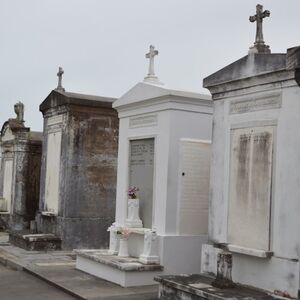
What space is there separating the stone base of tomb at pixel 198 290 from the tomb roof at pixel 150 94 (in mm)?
2771

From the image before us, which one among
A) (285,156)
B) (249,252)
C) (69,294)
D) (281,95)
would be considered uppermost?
(281,95)

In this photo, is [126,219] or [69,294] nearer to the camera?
[69,294]

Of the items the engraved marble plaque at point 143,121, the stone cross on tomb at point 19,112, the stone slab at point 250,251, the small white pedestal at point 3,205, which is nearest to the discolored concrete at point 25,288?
the stone slab at point 250,251

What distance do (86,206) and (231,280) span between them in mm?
5981

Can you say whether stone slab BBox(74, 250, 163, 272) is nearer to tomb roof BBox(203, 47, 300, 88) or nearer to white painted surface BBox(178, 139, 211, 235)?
white painted surface BBox(178, 139, 211, 235)

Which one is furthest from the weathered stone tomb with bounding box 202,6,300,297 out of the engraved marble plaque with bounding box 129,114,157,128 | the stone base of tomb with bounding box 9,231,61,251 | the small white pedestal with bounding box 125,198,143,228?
the stone base of tomb with bounding box 9,231,61,251

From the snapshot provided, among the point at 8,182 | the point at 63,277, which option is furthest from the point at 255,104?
the point at 8,182

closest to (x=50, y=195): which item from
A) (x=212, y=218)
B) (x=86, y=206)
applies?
(x=86, y=206)

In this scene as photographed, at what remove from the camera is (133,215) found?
8.53 metres

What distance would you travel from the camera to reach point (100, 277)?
27.6 ft

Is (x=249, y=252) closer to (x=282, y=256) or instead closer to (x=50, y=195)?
(x=282, y=256)

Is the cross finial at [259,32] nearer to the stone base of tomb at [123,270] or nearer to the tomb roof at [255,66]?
the tomb roof at [255,66]

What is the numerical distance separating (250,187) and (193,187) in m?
2.14

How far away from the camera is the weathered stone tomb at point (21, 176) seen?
46.6 ft
